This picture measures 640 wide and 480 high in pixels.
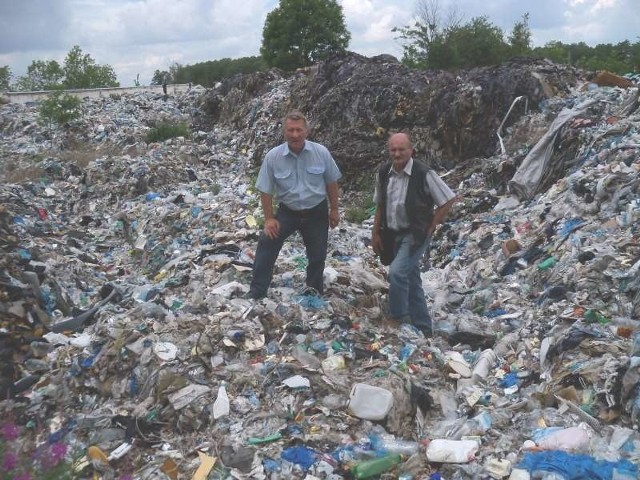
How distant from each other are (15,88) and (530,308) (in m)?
38.4

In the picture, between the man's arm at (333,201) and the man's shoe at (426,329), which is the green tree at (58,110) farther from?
the man's shoe at (426,329)

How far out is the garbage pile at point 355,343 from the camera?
3023mm

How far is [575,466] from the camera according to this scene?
105 inches

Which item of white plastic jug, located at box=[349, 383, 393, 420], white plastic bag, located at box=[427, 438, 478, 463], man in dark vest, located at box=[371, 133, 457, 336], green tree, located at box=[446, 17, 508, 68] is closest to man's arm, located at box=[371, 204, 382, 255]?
man in dark vest, located at box=[371, 133, 457, 336]

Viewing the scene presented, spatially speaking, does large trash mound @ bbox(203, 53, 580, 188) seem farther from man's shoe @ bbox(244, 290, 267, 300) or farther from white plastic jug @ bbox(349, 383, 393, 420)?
white plastic jug @ bbox(349, 383, 393, 420)

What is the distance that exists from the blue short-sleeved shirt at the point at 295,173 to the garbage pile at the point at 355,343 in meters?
0.83

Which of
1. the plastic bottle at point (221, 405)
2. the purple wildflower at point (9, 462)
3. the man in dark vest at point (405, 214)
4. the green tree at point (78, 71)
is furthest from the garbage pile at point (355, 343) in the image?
the green tree at point (78, 71)

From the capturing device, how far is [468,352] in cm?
425

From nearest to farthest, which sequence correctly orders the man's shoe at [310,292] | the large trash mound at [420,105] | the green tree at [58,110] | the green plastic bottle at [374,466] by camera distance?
the green plastic bottle at [374,466]
the man's shoe at [310,292]
the large trash mound at [420,105]
the green tree at [58,110]

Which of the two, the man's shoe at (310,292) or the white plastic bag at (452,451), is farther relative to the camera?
the man's shoe at (310,292)

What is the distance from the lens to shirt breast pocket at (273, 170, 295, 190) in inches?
169

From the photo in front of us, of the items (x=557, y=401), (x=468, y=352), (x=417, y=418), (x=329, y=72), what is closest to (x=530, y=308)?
(x=468, y=352)

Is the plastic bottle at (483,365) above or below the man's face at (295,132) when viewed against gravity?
below

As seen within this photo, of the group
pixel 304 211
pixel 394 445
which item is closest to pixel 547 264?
pixel 304 211
